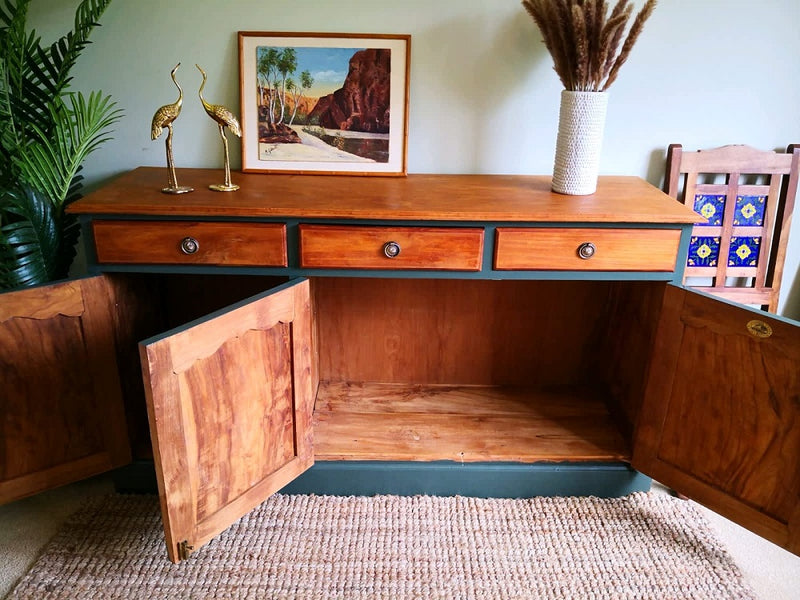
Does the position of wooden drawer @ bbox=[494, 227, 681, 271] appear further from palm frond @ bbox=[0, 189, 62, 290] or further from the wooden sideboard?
palm frond @ bbox=[0, 189, 62, 290]

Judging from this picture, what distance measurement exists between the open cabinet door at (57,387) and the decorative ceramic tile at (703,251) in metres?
1.73

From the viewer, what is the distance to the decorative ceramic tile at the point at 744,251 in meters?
1.95

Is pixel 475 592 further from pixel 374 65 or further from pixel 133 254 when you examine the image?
pixel 374 65

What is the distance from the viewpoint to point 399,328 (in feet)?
6.82

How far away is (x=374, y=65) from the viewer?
181cm

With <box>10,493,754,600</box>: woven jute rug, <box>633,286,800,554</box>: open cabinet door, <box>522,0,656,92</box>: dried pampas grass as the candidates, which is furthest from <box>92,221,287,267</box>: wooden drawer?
<box>633,286,800,554</box>: open cabinet door

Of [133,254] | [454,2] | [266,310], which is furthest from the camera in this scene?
[454,2]

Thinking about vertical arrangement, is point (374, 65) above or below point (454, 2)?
below

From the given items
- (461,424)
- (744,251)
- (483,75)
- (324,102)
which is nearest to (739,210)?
(744,251)

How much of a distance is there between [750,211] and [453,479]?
4.07ft

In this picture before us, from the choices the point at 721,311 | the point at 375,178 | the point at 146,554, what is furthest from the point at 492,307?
the point at 146,554

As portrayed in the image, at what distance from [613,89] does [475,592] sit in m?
1.47

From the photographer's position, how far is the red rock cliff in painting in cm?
181

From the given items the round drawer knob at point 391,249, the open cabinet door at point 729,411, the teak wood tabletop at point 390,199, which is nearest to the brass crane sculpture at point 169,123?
the teak wood tabletop at point 390,199
